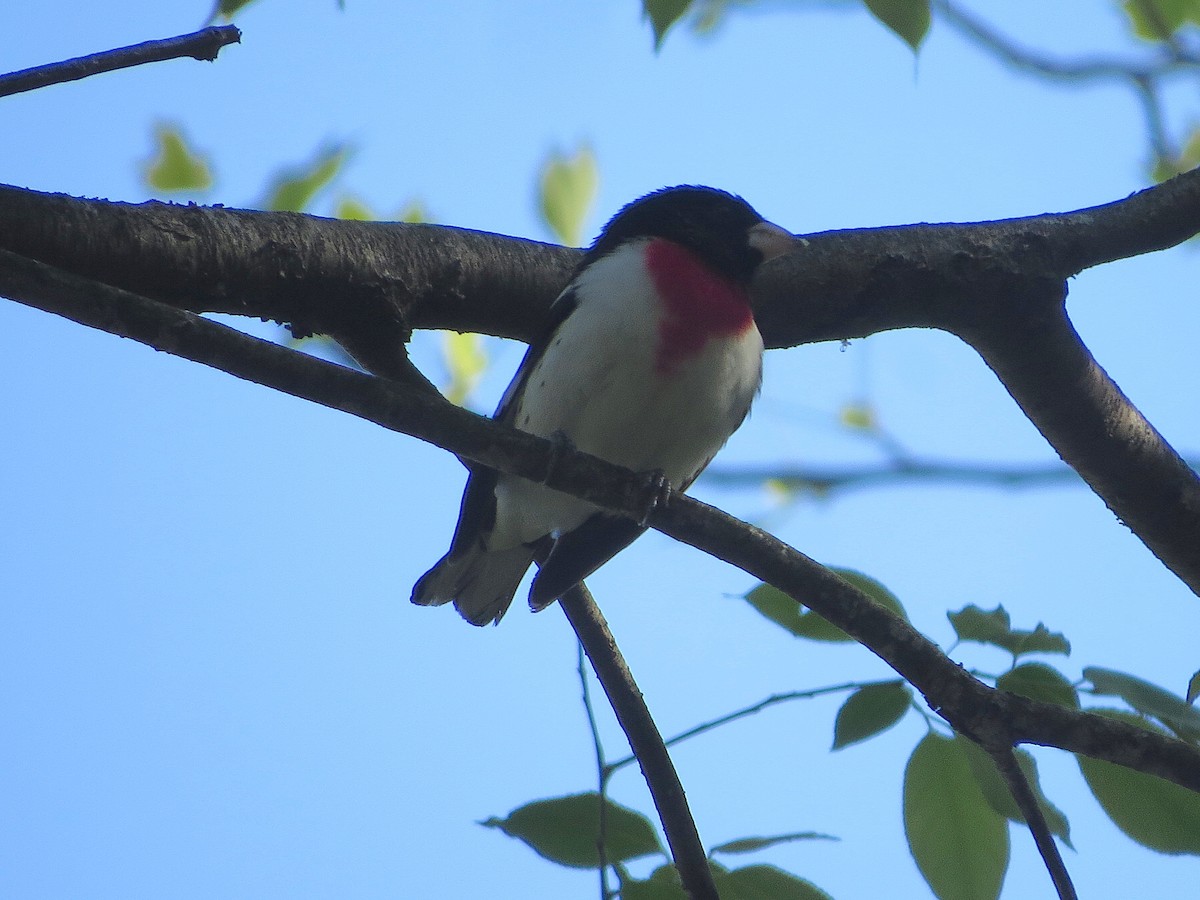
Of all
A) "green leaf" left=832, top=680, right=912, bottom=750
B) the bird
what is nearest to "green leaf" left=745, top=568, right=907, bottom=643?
"green leaf" left=832, top=680, right=912, bottom=750

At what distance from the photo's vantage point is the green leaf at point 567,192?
10.3 ft

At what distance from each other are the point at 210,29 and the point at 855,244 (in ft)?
5.70

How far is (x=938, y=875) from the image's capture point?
6.88 feet

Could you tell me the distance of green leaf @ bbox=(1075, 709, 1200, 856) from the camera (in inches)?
82.4

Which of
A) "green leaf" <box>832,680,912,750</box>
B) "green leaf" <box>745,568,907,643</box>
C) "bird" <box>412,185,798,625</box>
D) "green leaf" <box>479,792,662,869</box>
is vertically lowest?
"green leaf" <box>479,792,662,869</box>

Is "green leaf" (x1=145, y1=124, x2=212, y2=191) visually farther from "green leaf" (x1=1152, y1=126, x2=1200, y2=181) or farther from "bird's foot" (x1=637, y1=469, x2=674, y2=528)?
"green leaf" (x1=1152, y1=126, x2=1200, y2=181)

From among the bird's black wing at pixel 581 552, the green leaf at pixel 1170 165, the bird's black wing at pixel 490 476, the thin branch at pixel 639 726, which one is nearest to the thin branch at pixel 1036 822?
the thin branch at pixel 639 726

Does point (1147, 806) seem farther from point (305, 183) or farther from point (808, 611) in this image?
point (305, 183)

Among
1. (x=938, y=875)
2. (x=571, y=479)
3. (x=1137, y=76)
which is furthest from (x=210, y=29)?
(x=1137, y=76)

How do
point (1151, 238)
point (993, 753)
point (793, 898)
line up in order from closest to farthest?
point (793, 898) < point (993, 753) < point (1151, 238)

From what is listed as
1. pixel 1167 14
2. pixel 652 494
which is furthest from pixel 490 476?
pixel 1167 14

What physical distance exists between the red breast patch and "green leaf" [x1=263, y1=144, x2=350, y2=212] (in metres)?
0.96

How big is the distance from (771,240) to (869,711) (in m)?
1.71

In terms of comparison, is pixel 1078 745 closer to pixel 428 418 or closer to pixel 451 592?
pixel 428 418
